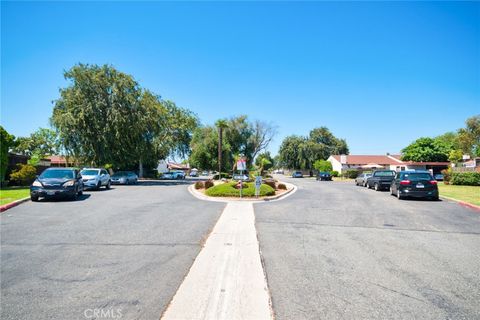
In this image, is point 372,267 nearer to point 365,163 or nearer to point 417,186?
point 417,186

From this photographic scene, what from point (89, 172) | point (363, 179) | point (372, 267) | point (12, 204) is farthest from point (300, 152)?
point (372, 267)

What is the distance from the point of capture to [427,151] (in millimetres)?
58000

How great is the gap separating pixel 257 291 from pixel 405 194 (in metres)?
15.3

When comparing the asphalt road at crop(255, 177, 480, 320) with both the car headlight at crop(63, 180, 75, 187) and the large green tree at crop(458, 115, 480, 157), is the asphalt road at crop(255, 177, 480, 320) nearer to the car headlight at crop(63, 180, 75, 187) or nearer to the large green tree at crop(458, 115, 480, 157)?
the car headlight at crop(63, 180, 75, 187)

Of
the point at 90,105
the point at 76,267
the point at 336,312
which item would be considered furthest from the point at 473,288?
the point at 90,105

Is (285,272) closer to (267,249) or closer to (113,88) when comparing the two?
(267,249)

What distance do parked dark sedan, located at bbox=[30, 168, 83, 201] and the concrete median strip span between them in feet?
36.2

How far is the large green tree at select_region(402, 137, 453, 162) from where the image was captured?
5806 cm

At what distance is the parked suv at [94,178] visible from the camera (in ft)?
73.3

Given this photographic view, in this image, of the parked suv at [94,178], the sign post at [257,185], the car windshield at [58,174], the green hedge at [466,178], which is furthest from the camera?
the green hedge at [466,178]

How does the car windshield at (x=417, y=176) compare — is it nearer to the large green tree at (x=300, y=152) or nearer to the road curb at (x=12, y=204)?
the road curb at (x=12, y=204)

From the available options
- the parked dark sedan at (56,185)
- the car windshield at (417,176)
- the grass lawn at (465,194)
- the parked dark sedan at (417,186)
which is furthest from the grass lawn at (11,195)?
the grass lawn at (465,194)

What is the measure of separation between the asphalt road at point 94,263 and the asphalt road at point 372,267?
5.69 feet

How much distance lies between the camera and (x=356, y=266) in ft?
18.3
